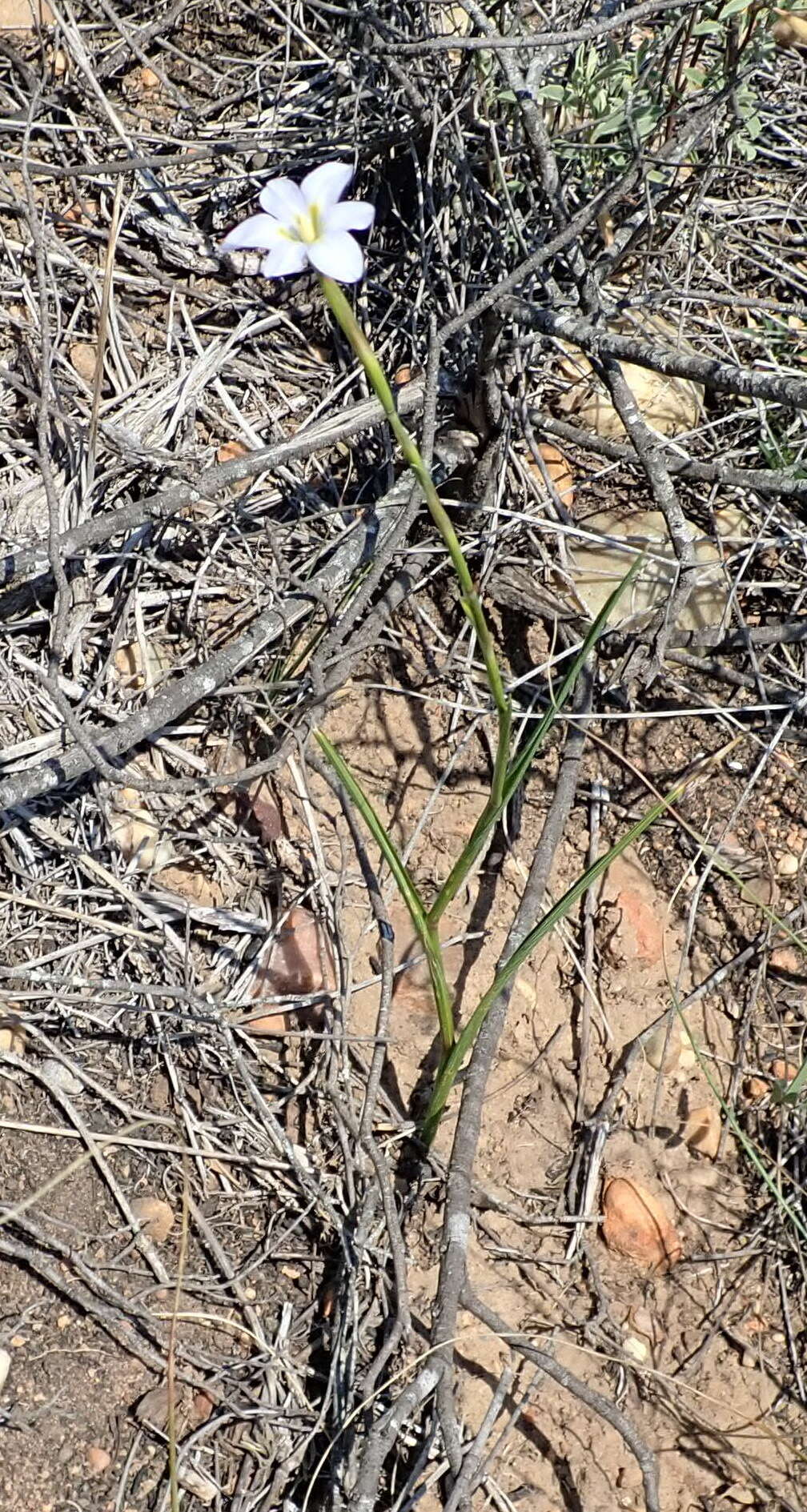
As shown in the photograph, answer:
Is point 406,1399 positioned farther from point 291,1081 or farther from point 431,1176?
point 291,1081

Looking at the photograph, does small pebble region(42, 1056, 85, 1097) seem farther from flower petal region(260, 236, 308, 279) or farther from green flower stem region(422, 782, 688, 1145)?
flower petal region(260, 236, 308, 279)

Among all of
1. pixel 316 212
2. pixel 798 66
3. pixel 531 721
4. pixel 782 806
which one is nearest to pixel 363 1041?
pixel 531 721

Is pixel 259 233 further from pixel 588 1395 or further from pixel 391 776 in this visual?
pixel 588 1395

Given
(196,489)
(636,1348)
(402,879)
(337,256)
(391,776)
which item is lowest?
(636,1348)

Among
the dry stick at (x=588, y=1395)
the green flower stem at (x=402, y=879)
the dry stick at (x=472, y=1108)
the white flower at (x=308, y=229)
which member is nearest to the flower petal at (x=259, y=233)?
the white flower at (x=308, y=229)

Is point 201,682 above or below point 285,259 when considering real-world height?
below

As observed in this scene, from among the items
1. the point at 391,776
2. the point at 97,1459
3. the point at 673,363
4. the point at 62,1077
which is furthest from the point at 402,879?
the point at 97,1459

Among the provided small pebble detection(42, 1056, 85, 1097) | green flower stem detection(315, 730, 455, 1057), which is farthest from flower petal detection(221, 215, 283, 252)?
small pebble detection(42, 1056, 85, 1097)
